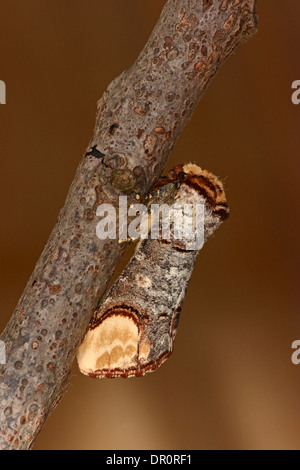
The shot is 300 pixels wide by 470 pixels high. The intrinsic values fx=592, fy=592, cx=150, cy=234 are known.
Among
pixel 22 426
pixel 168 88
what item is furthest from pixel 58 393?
pixel 168 88

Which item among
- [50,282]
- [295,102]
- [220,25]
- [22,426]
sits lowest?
[22,426]

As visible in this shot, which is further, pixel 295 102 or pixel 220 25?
pixel 295 102

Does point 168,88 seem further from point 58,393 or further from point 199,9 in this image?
point 58,393

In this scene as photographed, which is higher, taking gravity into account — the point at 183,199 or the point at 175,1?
the point at 175,1
